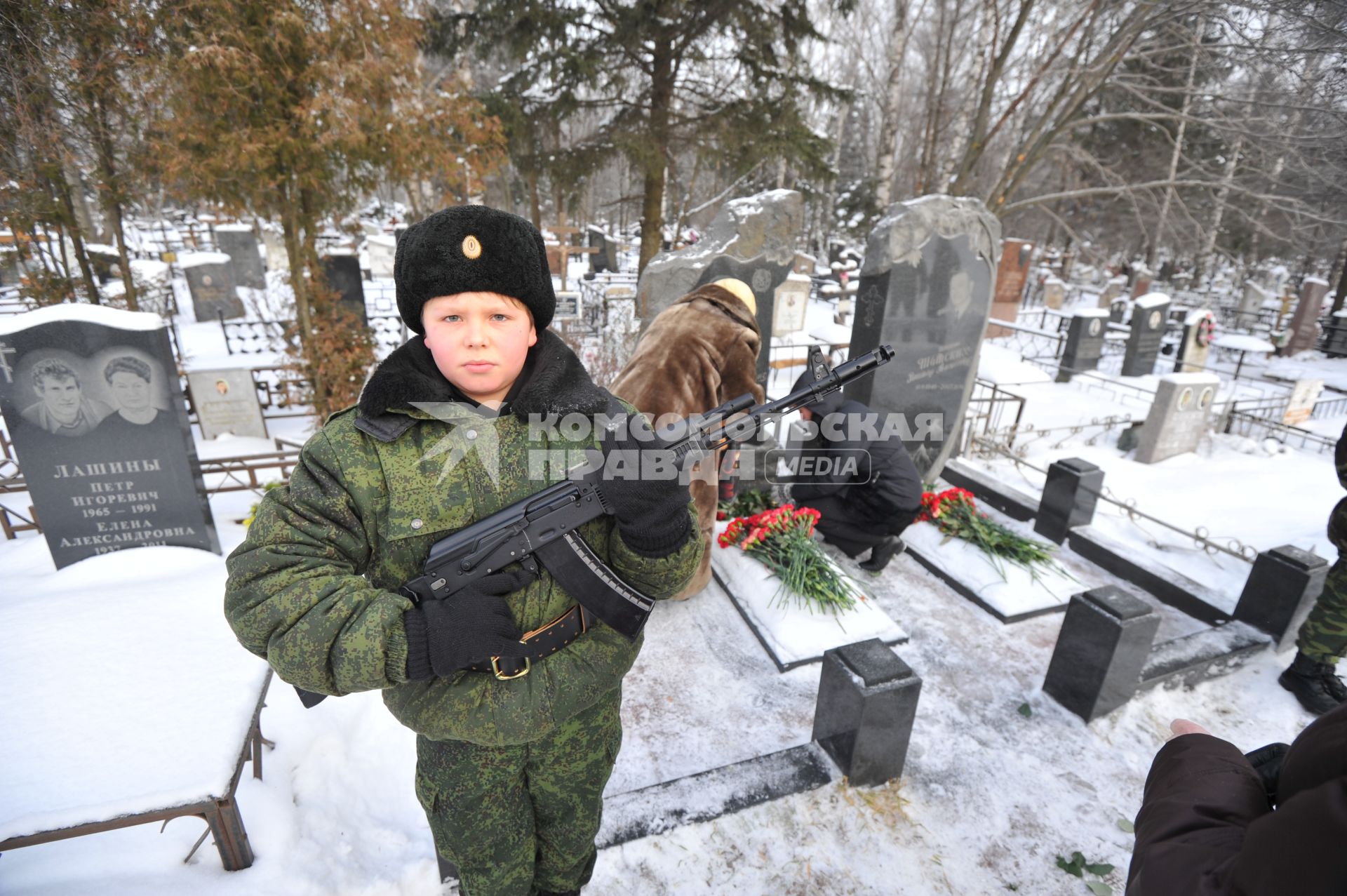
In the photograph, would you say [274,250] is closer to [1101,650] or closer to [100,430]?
[100,430]

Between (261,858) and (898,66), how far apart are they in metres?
14.8

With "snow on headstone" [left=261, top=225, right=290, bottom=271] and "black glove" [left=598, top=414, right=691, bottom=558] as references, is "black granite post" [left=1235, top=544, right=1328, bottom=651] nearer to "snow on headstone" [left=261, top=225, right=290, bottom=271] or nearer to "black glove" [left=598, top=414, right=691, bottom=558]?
"black glove" [left=598, top=414, right=691, bottom=558]

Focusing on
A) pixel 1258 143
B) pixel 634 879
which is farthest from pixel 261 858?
pixel 1258 143

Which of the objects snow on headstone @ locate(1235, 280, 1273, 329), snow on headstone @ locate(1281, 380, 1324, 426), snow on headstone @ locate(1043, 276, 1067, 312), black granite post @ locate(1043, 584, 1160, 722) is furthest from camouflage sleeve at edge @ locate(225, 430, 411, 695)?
snow on headstone @ locate(1235, 280, 1273, 329)

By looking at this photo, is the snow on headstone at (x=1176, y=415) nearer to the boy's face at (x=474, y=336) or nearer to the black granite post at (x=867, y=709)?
the black granite post at (x=867, y=709)

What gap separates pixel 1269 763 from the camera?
1.53m

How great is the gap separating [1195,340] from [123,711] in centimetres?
1625

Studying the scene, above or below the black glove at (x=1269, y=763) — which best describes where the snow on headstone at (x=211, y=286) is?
below

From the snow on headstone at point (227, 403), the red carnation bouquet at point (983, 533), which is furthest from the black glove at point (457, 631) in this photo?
the snow on headstone at point (227, 403)

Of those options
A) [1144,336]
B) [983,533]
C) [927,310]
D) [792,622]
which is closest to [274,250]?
[927,310]

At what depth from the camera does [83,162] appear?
730 centimetres

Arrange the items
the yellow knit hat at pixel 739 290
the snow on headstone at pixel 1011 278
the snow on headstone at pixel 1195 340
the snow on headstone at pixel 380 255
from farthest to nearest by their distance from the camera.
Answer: the snow on headstone at pixel 380 255, the snow on headstone at pixel 1011 278, the snow on headstone at pixel 1195 340, the yellow knit hat at pixel 739 290

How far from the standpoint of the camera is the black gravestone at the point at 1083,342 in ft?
43.1

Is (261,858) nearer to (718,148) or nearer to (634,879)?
(634,879)
